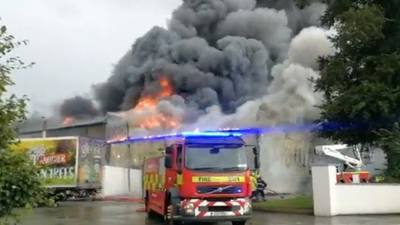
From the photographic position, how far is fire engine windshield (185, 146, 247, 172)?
13680 millimetres

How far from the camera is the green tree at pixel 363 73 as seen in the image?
66.9ft

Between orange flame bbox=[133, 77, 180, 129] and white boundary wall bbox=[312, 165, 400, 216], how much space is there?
90.1ft

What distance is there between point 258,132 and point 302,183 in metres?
4.08

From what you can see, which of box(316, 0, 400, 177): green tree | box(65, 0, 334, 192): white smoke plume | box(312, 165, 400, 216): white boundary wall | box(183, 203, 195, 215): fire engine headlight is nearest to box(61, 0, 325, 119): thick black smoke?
box(65, 0, 334, 192): white smoke plume

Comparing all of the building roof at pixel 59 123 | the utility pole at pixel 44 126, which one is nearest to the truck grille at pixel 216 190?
the utility pole at pixel 44 126

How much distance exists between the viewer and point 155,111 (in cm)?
4722

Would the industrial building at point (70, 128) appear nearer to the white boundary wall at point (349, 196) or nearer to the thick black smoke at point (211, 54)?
the thick black smoke at point (211, 54)

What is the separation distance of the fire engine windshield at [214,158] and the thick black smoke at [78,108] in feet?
135

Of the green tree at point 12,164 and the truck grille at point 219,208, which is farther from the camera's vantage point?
the truck grille at point 219,208

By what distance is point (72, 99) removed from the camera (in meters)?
54.9

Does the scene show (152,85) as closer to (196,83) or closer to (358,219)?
(196,83)

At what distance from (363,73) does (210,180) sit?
10486mm

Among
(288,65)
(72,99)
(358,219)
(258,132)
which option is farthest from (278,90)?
(358,219)

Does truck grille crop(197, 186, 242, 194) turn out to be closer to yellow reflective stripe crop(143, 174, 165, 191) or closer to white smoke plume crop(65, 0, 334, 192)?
yellow reflective stripe crop(143, 174, 165, 191)
